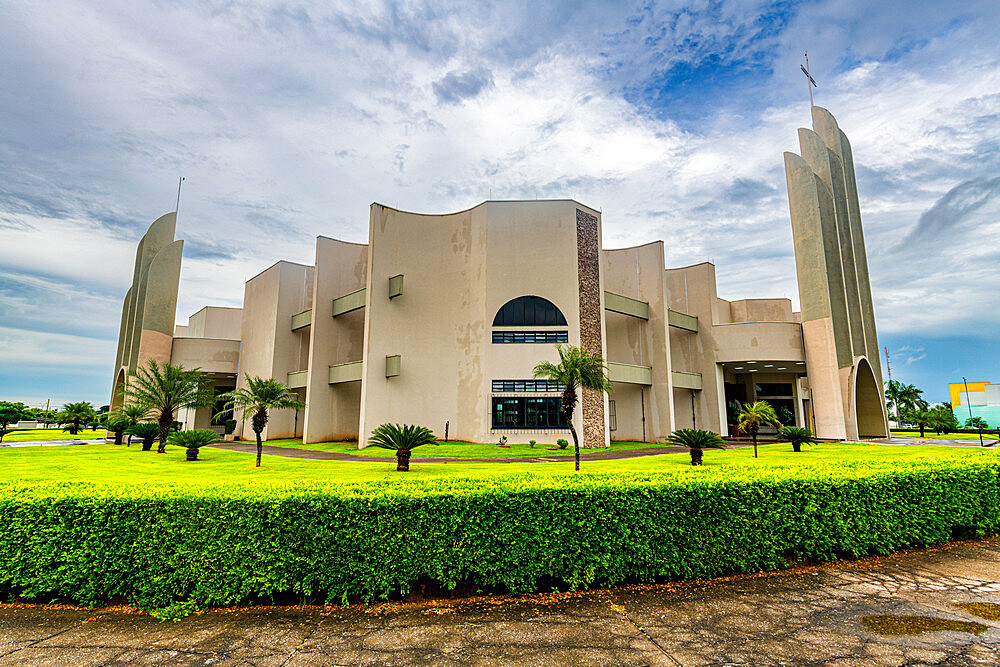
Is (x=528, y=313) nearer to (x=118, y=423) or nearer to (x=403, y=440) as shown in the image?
(x=403, y=440)

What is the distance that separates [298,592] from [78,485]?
157 inches

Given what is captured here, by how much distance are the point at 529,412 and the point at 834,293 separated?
Answer: 22581 millimetres

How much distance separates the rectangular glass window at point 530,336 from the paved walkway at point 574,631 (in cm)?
2340

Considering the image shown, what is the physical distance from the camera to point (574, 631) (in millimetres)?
4906

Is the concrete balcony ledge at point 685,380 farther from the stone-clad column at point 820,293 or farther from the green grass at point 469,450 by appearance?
the stone-clad column at point 820,293

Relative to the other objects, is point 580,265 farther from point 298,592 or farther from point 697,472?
point 298,592

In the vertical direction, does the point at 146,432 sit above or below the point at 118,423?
below

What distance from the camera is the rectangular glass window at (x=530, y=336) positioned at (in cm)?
2944

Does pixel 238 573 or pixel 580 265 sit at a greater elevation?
pixel 580 265

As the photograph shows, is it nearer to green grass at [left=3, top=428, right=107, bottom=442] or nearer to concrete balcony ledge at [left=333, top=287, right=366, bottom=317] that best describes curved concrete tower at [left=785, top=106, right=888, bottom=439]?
concrete balcony ledge at [left=333, top=287, right=366, bottom=317]

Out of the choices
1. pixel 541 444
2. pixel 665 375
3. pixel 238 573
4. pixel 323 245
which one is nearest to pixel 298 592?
pixel 238 573

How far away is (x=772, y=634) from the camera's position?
4789 mm

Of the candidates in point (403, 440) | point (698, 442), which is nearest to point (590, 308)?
point (698, 442)

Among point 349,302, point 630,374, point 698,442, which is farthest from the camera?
point 349,302
